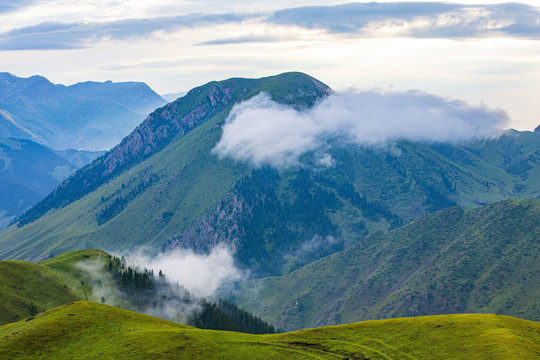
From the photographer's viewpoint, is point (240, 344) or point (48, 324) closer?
point (240, 344)

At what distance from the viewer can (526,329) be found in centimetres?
13312

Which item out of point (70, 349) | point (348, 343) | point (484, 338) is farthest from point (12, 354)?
point (484, 338)

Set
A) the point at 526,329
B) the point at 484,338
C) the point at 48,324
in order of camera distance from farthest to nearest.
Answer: the point at 48,324, the point at 526,329, the point at 484,338

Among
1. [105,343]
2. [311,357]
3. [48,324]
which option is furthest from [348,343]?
[48,324]

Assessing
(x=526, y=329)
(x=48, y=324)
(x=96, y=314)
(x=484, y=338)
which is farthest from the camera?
(x=96, y=314)

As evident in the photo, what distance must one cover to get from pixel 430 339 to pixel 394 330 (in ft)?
40.0

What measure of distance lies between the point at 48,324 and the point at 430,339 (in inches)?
4165

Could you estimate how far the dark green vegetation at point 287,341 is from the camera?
123 metres

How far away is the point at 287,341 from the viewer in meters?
139

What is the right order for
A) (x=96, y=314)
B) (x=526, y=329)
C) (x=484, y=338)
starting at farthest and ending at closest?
(x=96, y=314)
(x=526, y=329)
(x=484, y=338)

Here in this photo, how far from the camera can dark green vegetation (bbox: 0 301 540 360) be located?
123312mm

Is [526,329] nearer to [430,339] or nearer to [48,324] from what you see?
[430,339]

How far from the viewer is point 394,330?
140m

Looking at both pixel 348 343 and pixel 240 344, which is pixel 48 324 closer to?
pixel 240 344
